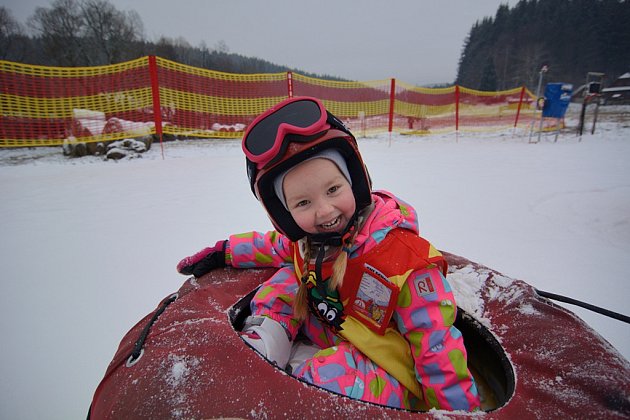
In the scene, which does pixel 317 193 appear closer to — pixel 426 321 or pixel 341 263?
pixel 341 263

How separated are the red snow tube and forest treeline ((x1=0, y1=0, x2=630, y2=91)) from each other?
2080cm

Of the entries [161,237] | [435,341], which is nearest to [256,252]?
[435,341]

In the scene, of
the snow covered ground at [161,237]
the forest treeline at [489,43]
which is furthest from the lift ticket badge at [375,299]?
the forest treeline at [489,43]

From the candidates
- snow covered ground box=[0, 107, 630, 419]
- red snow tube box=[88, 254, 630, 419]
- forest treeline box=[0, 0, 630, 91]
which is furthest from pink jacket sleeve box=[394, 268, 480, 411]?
forest treeline box=[0, 0, 630, 91]

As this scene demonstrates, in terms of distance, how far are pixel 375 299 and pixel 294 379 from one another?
15.3 inches

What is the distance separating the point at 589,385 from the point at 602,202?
3.28 meters

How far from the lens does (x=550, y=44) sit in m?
36.2

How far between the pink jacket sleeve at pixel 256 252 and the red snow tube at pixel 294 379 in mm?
340

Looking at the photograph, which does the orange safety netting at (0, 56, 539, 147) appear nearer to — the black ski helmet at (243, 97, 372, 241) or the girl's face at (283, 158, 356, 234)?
the black ski helmet at (243, 97, 372, 241)

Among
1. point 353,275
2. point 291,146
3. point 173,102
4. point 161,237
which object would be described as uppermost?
point 173,102

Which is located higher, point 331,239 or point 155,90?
point 155,90

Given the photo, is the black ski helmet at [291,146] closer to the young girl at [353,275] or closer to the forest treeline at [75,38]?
the young girl at [353,275]

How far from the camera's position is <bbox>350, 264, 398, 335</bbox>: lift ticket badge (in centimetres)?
103

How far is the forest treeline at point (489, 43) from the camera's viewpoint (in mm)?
17219
